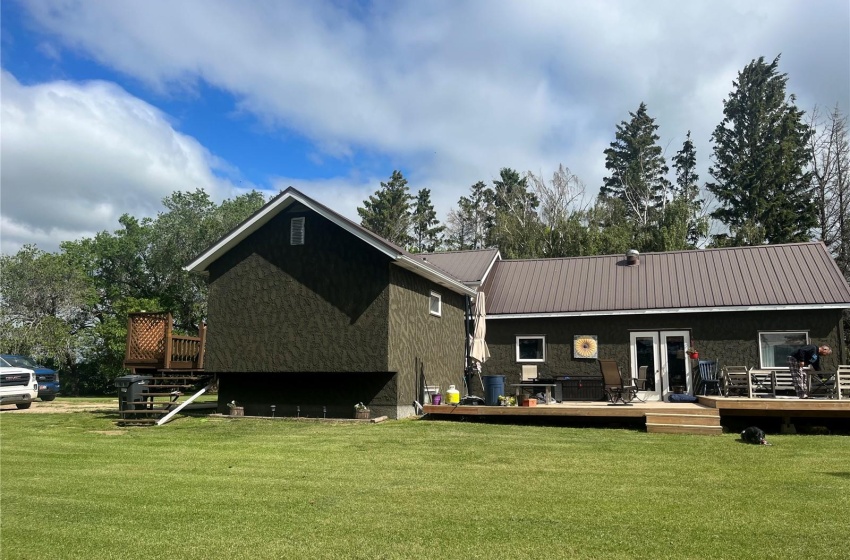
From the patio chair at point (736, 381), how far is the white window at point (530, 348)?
537cm

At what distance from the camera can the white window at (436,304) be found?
17250mm

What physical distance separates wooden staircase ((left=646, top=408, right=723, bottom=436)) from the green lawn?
1.84 ft

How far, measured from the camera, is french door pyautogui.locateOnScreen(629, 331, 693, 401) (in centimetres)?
1842

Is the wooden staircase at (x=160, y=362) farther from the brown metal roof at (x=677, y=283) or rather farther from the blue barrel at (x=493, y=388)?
the brown metal roof at (x=677, y=283)

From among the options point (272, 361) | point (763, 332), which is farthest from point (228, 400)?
point (763, 332)

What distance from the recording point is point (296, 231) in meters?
15.6

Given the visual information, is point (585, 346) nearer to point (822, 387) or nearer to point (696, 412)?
point (822, 387)

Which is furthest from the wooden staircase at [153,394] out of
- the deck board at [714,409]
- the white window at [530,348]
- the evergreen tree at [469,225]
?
the evergreen tree at [469,225]

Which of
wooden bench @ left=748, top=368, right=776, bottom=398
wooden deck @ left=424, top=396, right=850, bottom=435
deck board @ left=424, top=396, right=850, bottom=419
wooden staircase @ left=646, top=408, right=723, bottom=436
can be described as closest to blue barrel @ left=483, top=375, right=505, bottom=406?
wooden deck @ left=424, top=396, right=850, bottom=435

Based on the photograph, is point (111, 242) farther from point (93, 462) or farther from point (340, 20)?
point (93, 462)

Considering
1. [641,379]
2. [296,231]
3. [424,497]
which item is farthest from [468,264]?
[424,497]

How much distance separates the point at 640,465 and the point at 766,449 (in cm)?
291

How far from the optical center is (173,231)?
35.2 m

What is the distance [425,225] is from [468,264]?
3149cm
